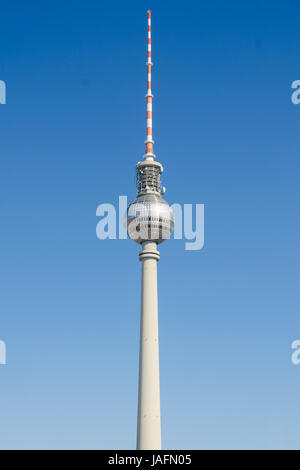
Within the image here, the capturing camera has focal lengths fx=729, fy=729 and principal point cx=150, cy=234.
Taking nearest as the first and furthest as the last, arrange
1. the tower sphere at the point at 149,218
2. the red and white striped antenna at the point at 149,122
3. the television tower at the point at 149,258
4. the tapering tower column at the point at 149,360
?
the tapering tower column at the point at 149,360, the television tower at the point at 149,258, the tower sphere at the point at 149,218, the red and white striped antenna at the point at 149,122

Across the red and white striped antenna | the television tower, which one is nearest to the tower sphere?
the television tower

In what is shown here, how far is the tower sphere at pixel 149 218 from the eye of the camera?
91812mm

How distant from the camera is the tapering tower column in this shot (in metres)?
84.4

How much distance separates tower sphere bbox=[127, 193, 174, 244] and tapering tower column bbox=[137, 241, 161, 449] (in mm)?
1848

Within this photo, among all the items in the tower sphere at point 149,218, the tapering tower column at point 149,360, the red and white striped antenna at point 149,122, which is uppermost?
the red and white striped antenna at point 149,122

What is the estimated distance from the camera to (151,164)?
3755 inches

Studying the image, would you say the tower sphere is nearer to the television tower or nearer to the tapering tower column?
the television tower

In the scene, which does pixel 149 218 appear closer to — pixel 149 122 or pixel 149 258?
pixel 149 258

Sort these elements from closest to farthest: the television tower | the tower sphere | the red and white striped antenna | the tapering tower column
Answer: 1. the tapering tower column
2. the television tower
3. the tower sphere
4. the red and white striped antenna

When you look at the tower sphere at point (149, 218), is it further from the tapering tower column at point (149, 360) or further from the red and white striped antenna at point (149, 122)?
the red and white striped antenna at point (149, 122)

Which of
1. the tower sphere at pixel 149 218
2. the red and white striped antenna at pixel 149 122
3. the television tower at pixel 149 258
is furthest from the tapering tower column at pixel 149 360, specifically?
the red and white striped antenna at pixel 149 122
